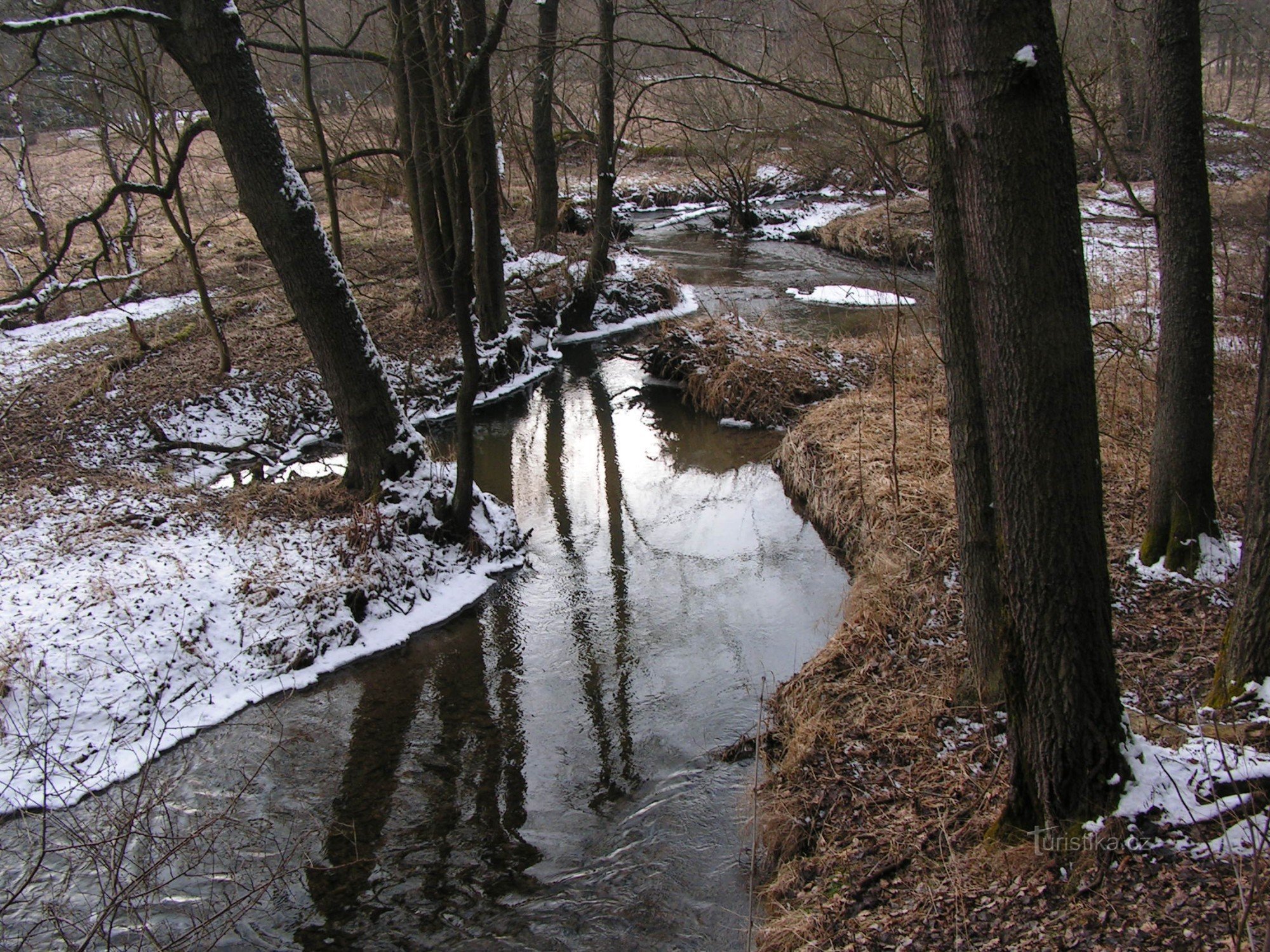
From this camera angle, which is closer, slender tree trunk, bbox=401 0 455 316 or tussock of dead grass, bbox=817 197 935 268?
slender tree trunk, bbox=401 0 455 316

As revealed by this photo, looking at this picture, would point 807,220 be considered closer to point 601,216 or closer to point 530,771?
point 601,216

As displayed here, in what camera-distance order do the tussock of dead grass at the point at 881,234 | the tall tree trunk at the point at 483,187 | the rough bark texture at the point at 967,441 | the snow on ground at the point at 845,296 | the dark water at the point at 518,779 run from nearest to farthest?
the rough bark texture at the point at 967,441 → the dark water at the point at 518,779 → the tall tree trunk at the point at 483,187 → the snow on ground at the point at 845,296 → the tussock of dead grass at the point at 881,234

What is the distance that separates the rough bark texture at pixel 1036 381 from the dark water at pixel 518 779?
208cm

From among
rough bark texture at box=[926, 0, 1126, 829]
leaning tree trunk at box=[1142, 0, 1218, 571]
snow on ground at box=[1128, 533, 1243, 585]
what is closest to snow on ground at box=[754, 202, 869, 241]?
leaning tree trunk at box=[1142, 0, 1218, 571]

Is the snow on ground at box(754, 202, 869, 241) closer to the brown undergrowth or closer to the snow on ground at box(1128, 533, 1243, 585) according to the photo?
the brown undergrowth

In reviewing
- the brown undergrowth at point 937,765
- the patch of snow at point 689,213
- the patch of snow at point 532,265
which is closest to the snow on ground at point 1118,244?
the brown undergrowth at point 937,765

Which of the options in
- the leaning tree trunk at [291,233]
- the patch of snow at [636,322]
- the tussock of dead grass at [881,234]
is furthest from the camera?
the tussock of dead grass at [881,234]

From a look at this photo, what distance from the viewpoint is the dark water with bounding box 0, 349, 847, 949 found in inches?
183

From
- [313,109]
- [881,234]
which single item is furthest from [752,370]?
[881,234]

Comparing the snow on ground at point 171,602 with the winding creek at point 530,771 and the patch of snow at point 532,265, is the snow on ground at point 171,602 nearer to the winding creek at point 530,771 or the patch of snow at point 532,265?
the winding creek at point 530,771

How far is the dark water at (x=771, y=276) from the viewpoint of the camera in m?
15.6

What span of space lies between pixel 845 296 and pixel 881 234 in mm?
3549

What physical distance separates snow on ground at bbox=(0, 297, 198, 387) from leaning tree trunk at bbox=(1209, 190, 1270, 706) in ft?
38.7

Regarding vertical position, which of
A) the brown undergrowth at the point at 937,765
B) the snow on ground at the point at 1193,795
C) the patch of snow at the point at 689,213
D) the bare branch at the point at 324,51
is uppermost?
the bare branch at the point at 324,51
